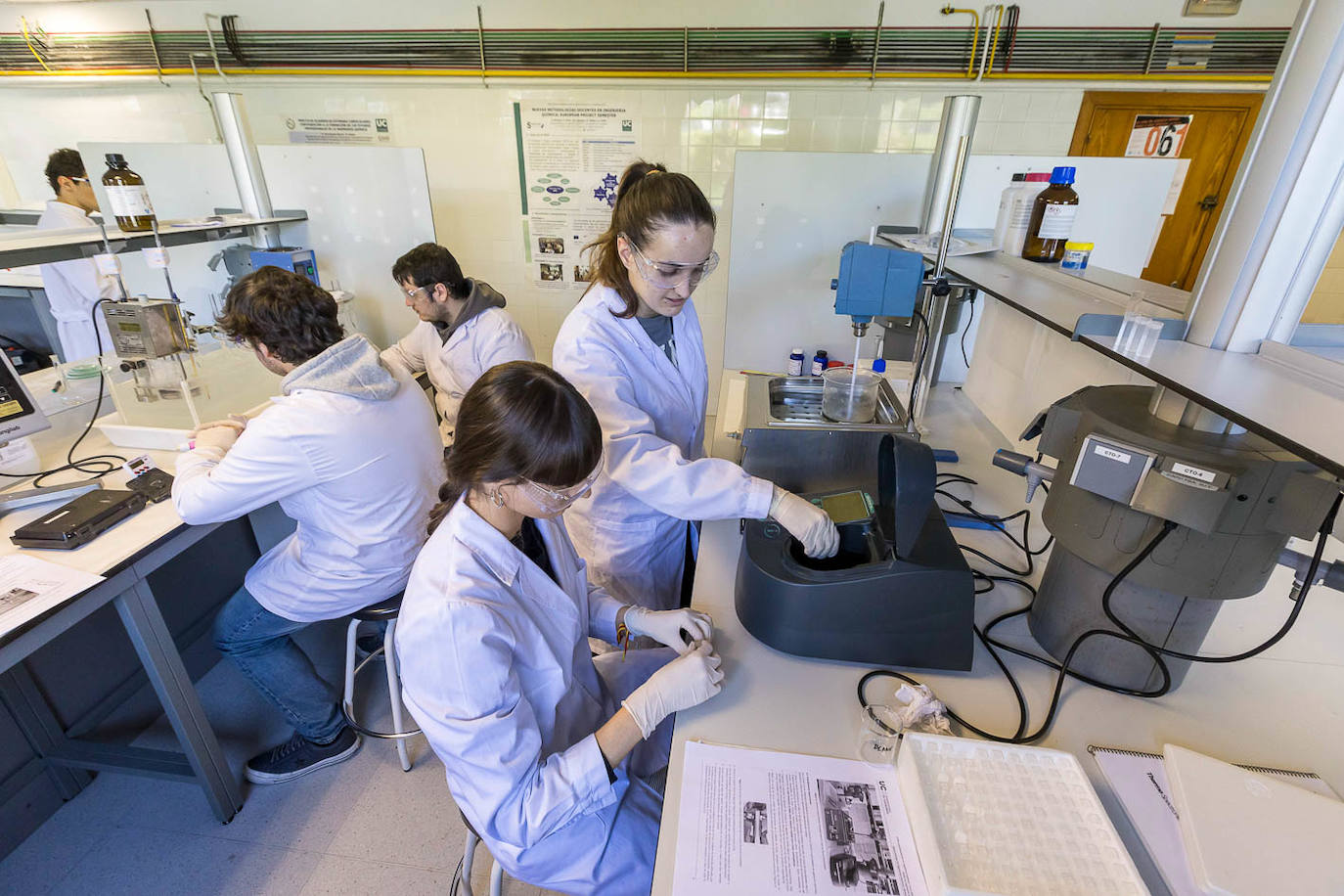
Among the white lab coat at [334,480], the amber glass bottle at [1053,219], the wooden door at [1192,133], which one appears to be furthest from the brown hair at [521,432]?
the wooden door at [1192,133]

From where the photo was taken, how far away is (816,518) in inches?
Result: 38.4

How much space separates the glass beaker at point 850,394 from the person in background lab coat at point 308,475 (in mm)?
970

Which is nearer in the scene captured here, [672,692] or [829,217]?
[672,692]

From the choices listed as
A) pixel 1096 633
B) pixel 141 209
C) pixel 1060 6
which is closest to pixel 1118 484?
pixel 1096 633

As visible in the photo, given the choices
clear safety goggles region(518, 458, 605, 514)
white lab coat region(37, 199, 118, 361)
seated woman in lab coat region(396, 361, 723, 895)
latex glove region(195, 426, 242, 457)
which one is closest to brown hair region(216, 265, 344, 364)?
latex glove region(195, 426, 242, 457)

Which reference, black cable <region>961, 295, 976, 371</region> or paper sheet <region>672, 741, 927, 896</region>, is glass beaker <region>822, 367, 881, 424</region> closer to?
paper sheet <region>672, 741, 927, 896</region>

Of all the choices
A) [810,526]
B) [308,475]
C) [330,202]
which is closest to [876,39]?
[330,202]

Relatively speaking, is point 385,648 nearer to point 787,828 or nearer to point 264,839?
point 264,839

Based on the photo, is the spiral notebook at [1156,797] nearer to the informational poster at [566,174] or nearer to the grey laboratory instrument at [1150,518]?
the grey laboratory instrument at [1150,518]

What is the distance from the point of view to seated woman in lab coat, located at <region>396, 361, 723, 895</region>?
76 cm

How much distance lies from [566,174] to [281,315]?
236cm

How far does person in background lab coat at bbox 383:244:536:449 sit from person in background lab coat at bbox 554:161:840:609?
850 mm

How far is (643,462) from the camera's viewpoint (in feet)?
3.70

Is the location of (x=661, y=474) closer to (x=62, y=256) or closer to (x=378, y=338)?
(x=62, y=256)
